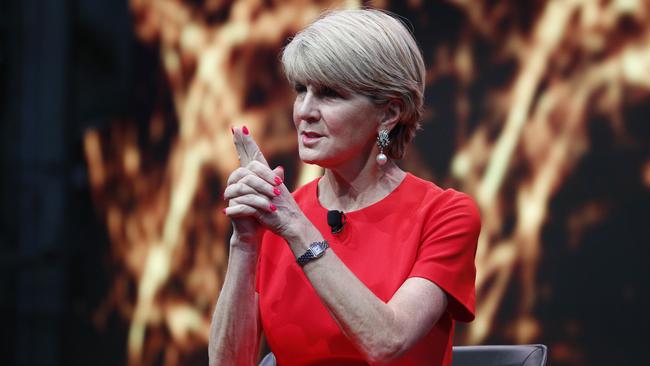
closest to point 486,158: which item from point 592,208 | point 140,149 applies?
point 592,208

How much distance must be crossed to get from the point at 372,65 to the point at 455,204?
0.28 m

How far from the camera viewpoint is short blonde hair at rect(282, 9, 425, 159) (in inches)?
55.5

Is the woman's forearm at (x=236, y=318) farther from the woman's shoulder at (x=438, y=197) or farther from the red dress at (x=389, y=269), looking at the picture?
the woman's shoulder at (x=438, y=197)

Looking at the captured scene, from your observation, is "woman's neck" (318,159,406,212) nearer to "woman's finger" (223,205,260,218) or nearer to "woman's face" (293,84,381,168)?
"woman's face" (293,84,381,168)

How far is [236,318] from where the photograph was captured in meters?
1.48

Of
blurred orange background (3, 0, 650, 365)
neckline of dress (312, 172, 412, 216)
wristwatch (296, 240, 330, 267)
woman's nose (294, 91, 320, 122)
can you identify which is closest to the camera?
wristwatch (296, 240, 330, 267)

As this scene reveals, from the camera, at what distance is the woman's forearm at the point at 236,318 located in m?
1.45

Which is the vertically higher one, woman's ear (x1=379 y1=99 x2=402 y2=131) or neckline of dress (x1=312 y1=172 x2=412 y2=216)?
woman's ear (x1=379 y1=99 x2=402 y2=131)

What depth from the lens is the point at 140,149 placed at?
3.85m

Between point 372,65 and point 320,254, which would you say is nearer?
point 320,254

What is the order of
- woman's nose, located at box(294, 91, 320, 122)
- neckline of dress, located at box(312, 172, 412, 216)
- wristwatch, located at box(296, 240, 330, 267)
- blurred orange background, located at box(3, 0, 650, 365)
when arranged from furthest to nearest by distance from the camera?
blurred orange background, located at box(3, 0, 650, 365), neckline of dress, located at box(312, 172, 412, 216), woman's nose, located at box(294, 91, 320, 122), wristwatch, located at box(296, 240, 330, 267)

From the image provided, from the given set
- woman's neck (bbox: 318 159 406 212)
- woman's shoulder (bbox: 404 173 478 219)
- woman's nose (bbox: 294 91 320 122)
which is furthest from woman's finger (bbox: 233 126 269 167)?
woman's shoulder (bbox: 404 173 478 219)

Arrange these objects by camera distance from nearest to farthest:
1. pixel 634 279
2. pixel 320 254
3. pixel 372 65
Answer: pixel 320 254, pixel 372 65, pixel 634 279

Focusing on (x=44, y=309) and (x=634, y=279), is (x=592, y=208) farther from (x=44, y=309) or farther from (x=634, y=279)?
(x=44, y=309)
